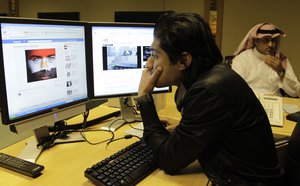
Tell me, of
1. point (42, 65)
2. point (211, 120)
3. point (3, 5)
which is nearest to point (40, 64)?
point (42, 65)

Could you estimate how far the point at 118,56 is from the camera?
1529 millimetres

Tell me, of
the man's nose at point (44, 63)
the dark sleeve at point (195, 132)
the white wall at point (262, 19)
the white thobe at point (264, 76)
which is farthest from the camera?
the white wall at point (262, 19)

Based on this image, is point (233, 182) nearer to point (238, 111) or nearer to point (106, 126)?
point (238, 111)

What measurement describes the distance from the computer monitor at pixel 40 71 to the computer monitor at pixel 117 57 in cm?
9

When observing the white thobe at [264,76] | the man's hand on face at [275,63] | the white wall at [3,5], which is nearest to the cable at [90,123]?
the white thobe at [264,76]

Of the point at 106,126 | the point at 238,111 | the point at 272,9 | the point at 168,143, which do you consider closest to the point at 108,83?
the point at 106,126

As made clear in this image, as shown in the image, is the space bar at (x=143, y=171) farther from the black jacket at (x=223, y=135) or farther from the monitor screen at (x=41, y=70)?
the monitor screen at (x=41, y=70)

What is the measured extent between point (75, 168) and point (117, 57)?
643 mm

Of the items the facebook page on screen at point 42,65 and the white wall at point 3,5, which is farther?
the white wall at point 3,5

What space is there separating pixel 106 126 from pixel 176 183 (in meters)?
0.65

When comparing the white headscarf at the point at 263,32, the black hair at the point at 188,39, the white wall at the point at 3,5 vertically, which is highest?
the white wall at the point at 3,5

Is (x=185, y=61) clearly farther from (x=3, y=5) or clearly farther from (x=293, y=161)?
(x=3, y=5)

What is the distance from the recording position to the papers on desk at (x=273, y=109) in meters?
1.66

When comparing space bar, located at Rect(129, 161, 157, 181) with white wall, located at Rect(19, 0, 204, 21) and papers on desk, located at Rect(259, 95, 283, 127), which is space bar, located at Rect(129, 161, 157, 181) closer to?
papers on desk, located at Rect(259, 95, 283, 127)
